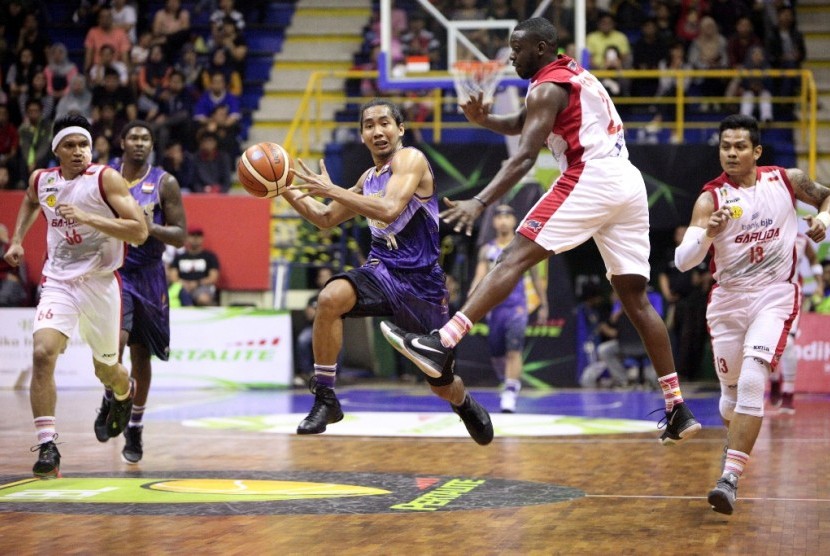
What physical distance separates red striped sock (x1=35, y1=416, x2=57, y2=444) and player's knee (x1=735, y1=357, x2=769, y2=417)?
4.28 m

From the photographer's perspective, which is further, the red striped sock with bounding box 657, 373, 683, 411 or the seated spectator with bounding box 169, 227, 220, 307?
the seated spectator with bounding box 169, 227, 220, 307

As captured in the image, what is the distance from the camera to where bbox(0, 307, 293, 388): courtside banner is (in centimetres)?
1579

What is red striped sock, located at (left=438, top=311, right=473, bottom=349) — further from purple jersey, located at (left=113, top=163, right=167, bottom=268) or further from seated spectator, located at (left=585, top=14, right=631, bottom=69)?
seated spectator, located at (left=585, top=14, right=631, bottom=69)

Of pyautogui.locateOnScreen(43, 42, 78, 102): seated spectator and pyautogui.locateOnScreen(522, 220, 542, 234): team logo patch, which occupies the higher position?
pyautogui.locateOnScreen(43, 42, 78, 102): seated spectator

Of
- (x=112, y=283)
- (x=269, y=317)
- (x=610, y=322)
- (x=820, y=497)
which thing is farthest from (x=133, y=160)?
(x=610, y=322)

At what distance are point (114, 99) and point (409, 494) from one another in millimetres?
13245

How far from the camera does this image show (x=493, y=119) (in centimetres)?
727

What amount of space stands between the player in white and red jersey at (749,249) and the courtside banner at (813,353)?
7934 millimetres

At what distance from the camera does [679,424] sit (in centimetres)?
717

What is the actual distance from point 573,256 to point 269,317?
4.40 metres

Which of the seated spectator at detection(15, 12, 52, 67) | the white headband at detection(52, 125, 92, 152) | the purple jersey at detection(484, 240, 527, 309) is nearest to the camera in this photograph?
the white headband at detection(52, 125, 92, 152)

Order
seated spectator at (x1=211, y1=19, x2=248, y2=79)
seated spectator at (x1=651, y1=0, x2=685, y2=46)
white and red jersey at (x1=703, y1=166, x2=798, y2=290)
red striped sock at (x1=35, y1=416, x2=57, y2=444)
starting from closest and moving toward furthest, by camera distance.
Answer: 1. white and red jersey at (x1=703, y1=166, x2=798, y2=290)
2. red striped sock at (x1=35, y1=416, x2=57, y2=444)
3. seated spectator at (x1=651, y1=0, x2=685, y2=46)
4. seated spectator at (x1=211, y1=19, x2=248, y2=79)

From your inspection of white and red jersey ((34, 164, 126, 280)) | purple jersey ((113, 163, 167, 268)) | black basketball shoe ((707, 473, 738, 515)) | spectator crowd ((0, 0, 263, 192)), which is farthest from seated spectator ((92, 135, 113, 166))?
black basketball shoe ((707, 473, 738, 515))

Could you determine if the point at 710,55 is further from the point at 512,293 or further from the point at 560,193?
the point at 560,193
